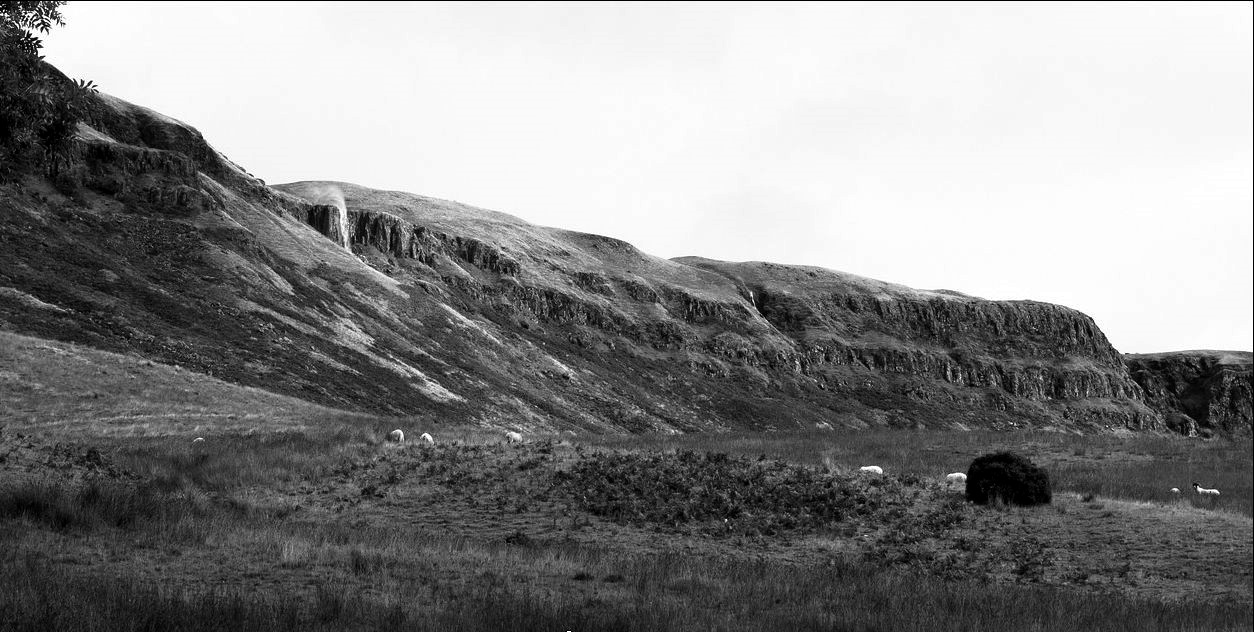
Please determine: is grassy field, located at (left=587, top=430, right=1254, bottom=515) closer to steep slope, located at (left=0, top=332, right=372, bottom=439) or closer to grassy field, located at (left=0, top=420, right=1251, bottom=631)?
grassy field, located at (left=0, top=420, right=1251, bottom=631)

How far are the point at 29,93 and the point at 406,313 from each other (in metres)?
90.4

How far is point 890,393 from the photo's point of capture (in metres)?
180

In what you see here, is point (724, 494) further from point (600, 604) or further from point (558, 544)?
point (600, 604)

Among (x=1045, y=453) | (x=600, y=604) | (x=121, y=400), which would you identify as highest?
(x=1045, y=453)

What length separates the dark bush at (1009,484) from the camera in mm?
20281

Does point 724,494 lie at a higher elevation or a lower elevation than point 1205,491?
lower

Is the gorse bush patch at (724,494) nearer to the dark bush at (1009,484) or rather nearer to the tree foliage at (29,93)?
the dark bush at (1009,484)

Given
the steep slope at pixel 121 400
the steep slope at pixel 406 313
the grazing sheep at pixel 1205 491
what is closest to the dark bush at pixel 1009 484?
the grazing sheep at pixel 1205 491

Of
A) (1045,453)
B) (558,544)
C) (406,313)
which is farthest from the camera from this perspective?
(406,313)

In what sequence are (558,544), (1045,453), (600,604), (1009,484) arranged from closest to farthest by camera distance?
(600,604) < (558,544) < (1009,484) < (1045,453)

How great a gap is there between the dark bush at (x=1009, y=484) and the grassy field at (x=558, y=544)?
44cm

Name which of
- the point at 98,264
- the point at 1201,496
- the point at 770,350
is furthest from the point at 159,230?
the point at 770,350

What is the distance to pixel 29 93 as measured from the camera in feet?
54.9

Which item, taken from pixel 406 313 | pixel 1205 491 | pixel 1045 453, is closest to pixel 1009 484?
pixel 1205 491
